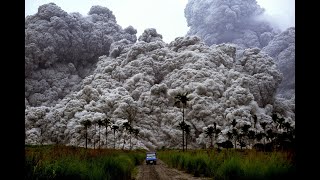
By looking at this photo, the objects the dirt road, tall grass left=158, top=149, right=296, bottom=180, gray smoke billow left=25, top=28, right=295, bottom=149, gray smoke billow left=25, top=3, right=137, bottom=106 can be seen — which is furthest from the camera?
gray smoke billow left=25, top=3, right=137, bottom=106

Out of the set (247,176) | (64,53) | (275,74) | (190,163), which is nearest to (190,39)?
(275,74)

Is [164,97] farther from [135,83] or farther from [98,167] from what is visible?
[98,167]

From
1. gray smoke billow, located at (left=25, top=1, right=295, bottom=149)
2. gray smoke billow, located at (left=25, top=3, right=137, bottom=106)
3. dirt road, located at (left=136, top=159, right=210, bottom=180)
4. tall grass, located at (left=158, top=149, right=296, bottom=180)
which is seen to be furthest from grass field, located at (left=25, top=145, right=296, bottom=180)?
gray smoke billow, located at (left=25, top=3, right=137, bottom=106)

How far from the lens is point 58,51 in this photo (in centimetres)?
15275

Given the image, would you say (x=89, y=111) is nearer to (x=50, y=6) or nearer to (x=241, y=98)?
(x=241, y=98)

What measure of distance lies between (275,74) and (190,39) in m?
41.6

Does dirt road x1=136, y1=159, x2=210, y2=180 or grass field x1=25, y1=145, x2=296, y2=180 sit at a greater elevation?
grass field x1=25, y1=145, x2=296, y2=180

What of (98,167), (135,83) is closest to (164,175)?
(98,167)

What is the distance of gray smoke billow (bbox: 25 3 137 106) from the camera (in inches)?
Answer: 5723

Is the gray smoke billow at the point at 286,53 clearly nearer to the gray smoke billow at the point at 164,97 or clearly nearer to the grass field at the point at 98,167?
the gray smoke billow at the point at 164,97

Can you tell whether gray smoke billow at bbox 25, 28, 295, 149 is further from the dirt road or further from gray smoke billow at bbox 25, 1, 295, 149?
the dirt road

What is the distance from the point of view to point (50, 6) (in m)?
162

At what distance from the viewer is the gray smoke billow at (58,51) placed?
477 ft

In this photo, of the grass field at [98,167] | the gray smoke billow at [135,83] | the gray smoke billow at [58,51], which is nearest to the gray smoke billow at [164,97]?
the gray smoke billow at [135,83]
